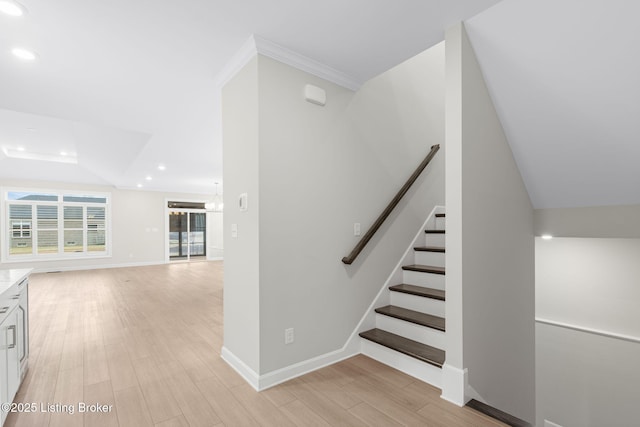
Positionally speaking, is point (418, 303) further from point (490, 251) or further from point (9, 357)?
point (9, 357)

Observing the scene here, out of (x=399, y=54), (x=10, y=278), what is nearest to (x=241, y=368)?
(x=10, y=278)

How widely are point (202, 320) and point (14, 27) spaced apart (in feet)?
10.7

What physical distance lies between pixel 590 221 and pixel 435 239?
1.37 m

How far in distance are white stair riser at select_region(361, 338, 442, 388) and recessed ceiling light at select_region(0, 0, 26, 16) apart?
135 inches

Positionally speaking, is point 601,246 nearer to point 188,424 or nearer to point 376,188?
point 376,188

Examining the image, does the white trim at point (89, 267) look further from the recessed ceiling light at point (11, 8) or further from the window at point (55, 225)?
the recessed ceiling light at point (11, 8)

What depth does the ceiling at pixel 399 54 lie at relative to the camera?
1.82 meters

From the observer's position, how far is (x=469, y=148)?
82.0 inches

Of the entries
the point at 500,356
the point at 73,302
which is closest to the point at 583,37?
the point at 500,356

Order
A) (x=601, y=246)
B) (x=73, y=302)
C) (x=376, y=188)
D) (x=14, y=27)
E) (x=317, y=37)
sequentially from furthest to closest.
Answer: (x=73, y=302) → (x=601, y=246) → (x=376, y=188) → (x=317, y=37) → (x=14, y=27)

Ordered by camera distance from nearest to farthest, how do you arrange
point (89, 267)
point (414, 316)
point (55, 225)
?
point (414, 316) < point (55, 225) < point (89, 267)

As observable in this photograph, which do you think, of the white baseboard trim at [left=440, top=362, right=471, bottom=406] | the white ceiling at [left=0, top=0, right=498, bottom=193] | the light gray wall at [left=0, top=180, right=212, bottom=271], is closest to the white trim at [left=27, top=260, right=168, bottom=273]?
the light gray wall at [left=0, top=180, right=212, bottom=271]

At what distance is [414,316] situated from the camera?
267 centimetres

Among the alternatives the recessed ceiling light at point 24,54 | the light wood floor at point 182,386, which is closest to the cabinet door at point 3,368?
the light wood floor at point 182,386
